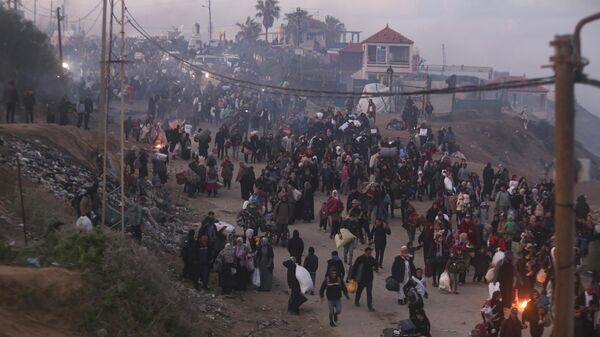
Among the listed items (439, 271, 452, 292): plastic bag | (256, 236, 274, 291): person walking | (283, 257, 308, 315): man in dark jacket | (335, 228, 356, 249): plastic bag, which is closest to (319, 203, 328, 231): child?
(335, 228, 356, 249): plastic bag

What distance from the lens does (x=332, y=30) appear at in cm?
10644

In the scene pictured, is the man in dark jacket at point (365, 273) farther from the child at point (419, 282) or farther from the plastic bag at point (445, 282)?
the plastic bag at point (445, 282)

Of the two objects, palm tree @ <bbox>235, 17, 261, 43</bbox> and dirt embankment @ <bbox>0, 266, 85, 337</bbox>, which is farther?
palm tree @ <bbox>235, 17, 261, 43</bbox>

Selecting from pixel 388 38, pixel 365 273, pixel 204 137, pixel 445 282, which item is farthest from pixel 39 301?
pixel 388 38

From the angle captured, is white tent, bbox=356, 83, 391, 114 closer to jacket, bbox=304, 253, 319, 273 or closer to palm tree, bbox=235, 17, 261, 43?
jacket, bbox=304, 253, 319, 273

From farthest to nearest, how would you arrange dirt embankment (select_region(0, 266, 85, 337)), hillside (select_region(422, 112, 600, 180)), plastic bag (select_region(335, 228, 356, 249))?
hillside (select_region(422, 112, 600, 180))
plastic bag (select_region(335, 228, 356, 249))
dirt embankment (select_region(0, 266, 85, 337))

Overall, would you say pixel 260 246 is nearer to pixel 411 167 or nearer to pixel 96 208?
pixel 96 208

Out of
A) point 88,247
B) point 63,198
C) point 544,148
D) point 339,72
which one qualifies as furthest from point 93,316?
point 339,72

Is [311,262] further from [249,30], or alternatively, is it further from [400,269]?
[249,30]

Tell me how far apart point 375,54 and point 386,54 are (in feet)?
2.93

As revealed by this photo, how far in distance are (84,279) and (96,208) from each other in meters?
5.29

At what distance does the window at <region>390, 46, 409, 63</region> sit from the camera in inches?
2603

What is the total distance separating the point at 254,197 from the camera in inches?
856

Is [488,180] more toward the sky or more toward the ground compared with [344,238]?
more toward the sky
